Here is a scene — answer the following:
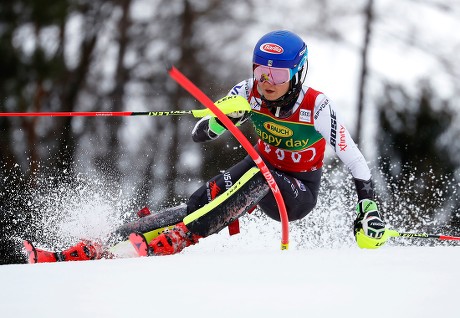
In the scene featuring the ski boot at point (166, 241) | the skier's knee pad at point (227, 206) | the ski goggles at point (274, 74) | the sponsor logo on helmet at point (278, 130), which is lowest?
the ski boot at point (166, 241)

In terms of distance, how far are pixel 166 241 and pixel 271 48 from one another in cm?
127

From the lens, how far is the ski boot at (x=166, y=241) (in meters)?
4.54

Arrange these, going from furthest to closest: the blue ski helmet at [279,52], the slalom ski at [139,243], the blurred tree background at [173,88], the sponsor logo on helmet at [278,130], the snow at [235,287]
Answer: the blurred tree background at [173,88], the sponsor logo on helmet at [278,130], the blue ski helmet at [279,52], the slalom ski at [139,243], the snow at [235,287]

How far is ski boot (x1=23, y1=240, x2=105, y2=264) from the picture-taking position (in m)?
4.55

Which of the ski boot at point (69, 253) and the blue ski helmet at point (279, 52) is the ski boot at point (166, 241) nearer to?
the ski boot at point (69, 253)

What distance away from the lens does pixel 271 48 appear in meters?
4.68

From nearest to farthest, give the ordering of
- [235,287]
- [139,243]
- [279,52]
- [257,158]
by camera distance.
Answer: [235,287] < [257,158] < [139,243] < [279,52]

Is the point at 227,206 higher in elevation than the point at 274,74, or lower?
lower

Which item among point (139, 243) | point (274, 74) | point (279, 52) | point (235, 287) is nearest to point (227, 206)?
point (139, 243)

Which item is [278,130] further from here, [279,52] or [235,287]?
[235,287]

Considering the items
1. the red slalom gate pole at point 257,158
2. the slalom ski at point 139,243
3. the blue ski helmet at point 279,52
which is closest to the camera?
the red slalom gate pole at point 257,158

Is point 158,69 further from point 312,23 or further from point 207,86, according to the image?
point 312,23

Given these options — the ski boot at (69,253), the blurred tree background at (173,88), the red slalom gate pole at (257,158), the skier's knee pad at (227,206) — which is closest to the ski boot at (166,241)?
the skier's knee pad at (227,206)

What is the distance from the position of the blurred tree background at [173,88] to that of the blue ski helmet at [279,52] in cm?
835
